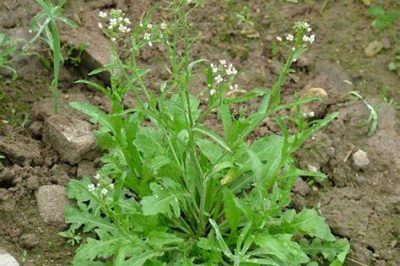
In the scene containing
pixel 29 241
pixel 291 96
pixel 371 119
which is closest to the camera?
pixel 29 241

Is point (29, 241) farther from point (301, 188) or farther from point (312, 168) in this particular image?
point (312, 168)

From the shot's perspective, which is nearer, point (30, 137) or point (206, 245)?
point (206, 245)

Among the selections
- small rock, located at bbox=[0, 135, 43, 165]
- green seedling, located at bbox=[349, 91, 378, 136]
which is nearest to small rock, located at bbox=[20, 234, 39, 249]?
small rock, located at bbox=[0, 135, 43, 165]

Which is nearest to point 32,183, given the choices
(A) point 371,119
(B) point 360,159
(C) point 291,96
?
(C) point 291,96

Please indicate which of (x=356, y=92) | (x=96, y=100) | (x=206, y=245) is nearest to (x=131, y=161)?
(x=206, y=245)

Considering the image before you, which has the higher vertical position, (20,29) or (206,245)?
(20,29)

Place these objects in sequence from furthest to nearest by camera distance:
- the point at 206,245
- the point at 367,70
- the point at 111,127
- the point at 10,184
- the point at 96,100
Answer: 1. the point at 367,70
2. the point at 96,100
3. the point at 10,184
4. the point at 111,127
5. the point at 206,245

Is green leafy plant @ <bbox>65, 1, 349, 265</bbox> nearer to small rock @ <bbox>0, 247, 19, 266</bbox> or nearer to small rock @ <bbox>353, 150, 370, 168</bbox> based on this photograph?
small rock @ <bbox>0, 247, 19, 266</bbox>

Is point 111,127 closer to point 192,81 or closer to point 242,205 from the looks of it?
point 242,205
